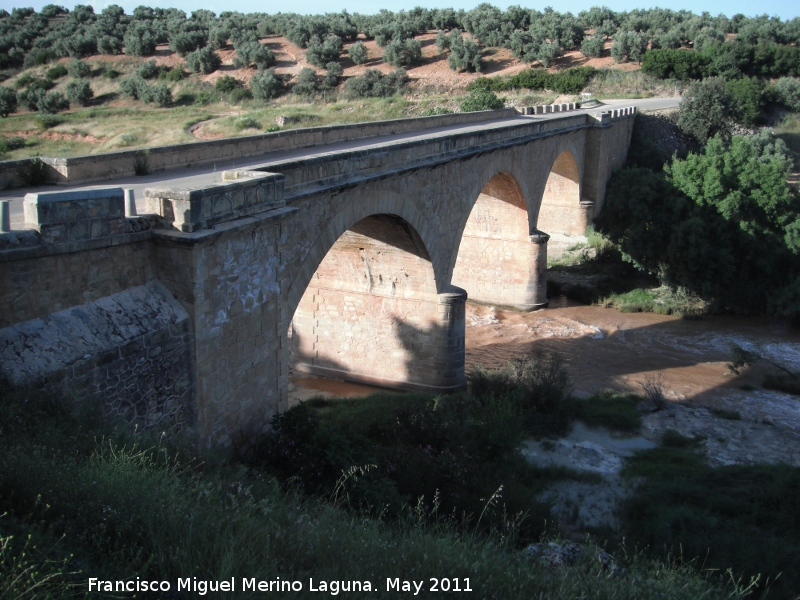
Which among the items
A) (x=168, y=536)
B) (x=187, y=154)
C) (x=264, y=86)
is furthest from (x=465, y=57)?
(x=168, y=536)

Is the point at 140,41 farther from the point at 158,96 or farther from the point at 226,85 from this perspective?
the point at 158,96

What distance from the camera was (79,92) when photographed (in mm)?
33531

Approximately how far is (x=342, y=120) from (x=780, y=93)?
846 inches

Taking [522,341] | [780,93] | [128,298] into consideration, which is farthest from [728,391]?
[780,93]

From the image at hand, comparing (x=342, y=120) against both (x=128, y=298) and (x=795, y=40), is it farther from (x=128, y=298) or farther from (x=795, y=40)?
(x=795, y=40)

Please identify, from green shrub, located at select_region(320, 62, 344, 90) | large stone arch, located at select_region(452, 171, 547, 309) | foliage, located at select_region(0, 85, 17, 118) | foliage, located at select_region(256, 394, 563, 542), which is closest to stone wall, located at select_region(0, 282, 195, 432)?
foliage, located at select_region(256, 394, 563, 542)

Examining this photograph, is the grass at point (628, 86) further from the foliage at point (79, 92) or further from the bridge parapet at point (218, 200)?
the bridge parapet at point (218, 200)

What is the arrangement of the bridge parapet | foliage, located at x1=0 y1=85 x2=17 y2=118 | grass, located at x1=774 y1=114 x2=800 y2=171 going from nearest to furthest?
1. the bridge parapet
2. foliage, located at x1=0 y1=85 x2=17 y2=118
3. grass, located at x1=774 y1=114 x2=800 y2=171

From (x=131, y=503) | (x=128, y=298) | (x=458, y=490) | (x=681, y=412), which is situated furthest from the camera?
(x=681, y=412)

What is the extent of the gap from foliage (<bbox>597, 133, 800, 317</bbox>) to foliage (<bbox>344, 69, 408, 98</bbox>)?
18316 mm

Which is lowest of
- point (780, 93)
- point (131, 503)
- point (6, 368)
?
point (131, 503)

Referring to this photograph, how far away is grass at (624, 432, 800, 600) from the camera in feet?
22.9

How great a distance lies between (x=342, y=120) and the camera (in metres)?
28.1

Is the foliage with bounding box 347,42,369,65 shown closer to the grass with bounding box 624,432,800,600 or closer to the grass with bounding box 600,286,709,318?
the grass with bounding box 600,286,709,318
